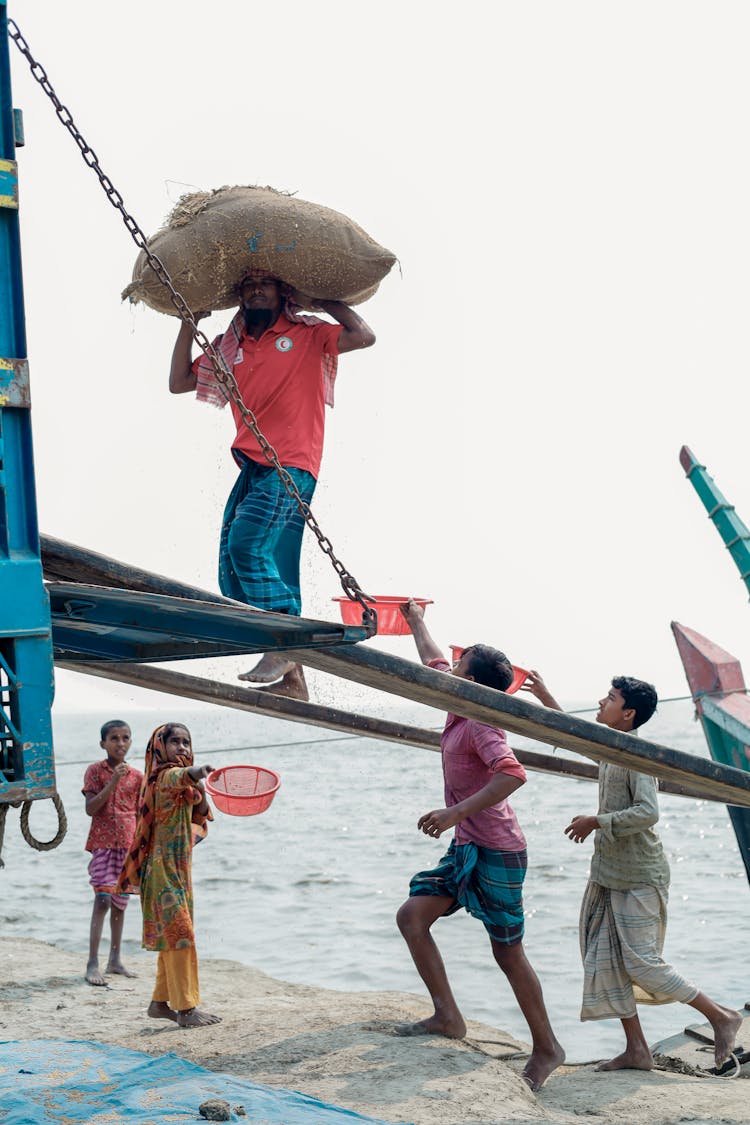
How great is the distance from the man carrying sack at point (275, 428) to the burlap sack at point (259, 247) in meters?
0.17

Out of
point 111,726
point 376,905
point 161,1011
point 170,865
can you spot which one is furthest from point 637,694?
point 376,905

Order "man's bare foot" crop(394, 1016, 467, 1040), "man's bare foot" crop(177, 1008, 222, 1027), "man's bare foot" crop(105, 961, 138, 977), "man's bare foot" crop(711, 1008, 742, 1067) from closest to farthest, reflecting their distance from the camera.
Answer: "man's bare foot" crop(394, 1016, 467, 1040)
"man's bare foot" crop(711, 1008, 742, 1067)
"man's bare foot" crop(177, 1008, 222, 1027)
"man's bare foot" crop(105, 961, 138, 977)

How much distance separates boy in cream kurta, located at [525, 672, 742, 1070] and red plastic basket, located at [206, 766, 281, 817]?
1.45 metres

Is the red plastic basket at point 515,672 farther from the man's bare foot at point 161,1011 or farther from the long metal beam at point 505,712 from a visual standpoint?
the man's bare foot at point 161,1011

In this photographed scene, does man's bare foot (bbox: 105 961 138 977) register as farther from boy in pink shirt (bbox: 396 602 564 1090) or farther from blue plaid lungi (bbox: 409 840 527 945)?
blue plaid lungi (bbox: 409 840 527 945)

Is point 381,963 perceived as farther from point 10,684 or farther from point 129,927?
A: point 10,684

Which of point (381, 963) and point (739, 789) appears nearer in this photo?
point (739, 789)

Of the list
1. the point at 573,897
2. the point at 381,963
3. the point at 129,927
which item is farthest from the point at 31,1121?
the point at 573,897

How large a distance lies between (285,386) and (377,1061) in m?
2.85

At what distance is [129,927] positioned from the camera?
12.6 meters

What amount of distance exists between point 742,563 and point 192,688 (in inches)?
173

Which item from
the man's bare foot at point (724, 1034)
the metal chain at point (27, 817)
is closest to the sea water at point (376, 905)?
the man's bare foot at point (724, 1034)

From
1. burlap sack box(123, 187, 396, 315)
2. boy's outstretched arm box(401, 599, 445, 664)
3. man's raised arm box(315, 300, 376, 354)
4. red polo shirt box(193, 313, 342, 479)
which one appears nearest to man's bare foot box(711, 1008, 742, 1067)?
boy's outstretched arm box(401, 599, 445, 664)

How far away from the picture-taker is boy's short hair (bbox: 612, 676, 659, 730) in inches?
221
